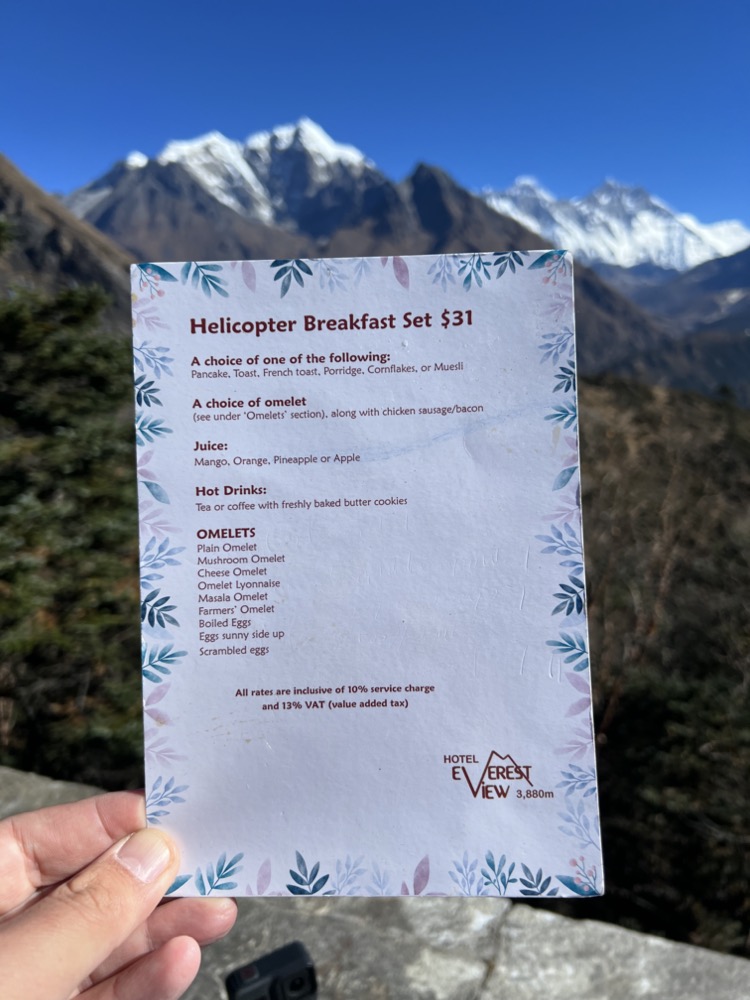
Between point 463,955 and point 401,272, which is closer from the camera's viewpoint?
point 401,272

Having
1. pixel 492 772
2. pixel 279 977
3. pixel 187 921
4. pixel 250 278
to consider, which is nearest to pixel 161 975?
pixel 187 921

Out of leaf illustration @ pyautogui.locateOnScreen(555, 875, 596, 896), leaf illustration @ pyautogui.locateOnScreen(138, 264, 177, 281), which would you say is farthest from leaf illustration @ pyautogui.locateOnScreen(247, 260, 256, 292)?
leaf illustration @ pyautogui.locateOnScreen(555, 875, 596, 896)

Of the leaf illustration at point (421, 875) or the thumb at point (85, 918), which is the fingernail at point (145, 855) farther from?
Result: the leaf illustration at point (421, 875)

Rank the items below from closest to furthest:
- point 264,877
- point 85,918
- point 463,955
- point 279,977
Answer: point 85,918, point 264,877, point 279,977, point 463,955

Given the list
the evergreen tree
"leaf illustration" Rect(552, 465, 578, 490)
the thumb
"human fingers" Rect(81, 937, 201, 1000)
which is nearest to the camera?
the thumb

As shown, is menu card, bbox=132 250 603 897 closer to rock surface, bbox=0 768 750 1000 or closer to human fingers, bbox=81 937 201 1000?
human fingers, bbox=81 937 201 1000

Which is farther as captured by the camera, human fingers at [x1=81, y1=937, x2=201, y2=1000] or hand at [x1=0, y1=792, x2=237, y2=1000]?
human fingers at [x1=81, y1=937, x2=201, y2=1000]

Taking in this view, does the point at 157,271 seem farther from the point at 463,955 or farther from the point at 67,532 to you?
the point at 67,532
